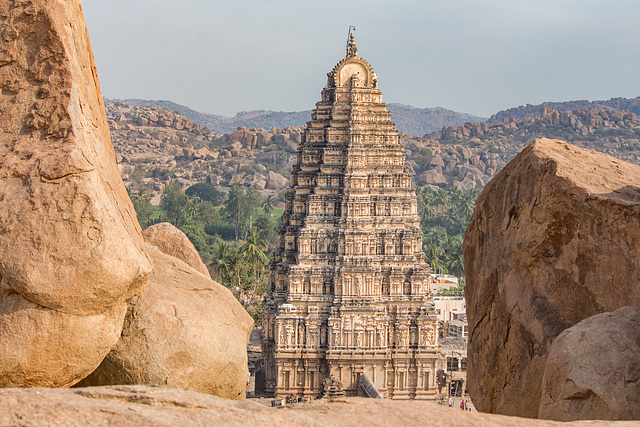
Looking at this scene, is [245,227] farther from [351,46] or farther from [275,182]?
[351,46]

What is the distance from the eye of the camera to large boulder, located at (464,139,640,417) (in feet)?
26.0

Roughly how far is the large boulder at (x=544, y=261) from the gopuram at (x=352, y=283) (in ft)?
70.3

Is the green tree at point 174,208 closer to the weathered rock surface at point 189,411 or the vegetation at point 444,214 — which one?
the vegetation at point 444,214

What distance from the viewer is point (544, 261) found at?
8789 mm

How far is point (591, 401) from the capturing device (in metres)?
6.55

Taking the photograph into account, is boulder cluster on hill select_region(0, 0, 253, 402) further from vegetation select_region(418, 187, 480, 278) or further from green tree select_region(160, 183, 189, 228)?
green tree select_region(160, 183, 189, 228)

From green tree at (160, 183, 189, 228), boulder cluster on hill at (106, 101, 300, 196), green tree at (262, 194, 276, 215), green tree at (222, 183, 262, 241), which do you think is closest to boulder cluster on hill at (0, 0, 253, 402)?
green tree at (160, 183, 189, 228)

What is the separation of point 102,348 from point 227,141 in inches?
6005

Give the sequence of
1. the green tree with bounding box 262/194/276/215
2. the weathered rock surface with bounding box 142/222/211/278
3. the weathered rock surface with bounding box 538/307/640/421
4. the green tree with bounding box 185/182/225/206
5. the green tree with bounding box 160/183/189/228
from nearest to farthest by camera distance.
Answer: the weathered rock surface with bounding box 538/307/640/421
the weathered rock surface with bounding box 142/222/211/278
the green tree with bounding box 160/183/189/228
the green tree with bounding box 262/194/276/215
the green tree with bounding box 185/182/225/206

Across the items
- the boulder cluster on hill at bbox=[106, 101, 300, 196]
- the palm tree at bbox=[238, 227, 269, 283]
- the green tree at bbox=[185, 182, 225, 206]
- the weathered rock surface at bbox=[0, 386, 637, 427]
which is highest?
the boulder cluster on hill at bbox=[106, 101, 300, 196]

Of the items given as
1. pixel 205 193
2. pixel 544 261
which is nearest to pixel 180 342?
A: pixel 544 261

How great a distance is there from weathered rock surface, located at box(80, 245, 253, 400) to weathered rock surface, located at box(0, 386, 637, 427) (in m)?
1.42

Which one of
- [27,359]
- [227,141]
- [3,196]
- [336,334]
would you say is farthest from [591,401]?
[227,141]

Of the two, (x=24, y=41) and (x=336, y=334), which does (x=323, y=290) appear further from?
(x=24, y=41)
